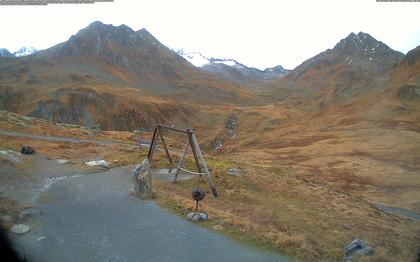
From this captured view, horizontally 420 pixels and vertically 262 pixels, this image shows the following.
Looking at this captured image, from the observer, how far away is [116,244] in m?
17.2

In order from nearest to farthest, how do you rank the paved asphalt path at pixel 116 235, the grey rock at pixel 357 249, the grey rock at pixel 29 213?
the paved asphalt path at pixel 116 235, the grey rock at pixel 357 249, the grey rock at pixel 29 213

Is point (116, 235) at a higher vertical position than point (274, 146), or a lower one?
higher

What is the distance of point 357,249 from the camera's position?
1795 centimetres

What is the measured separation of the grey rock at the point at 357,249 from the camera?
17.6m

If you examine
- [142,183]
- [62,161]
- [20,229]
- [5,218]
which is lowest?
[62,161]

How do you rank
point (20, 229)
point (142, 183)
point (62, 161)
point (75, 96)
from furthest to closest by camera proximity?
point (75, 96), point (62, 161), point (142, 183), point (20, 229)

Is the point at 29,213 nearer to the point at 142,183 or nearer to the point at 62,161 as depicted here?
the point at 142,183

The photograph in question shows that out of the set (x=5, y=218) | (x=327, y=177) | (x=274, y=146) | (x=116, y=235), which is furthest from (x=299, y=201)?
(x=274, y=146)

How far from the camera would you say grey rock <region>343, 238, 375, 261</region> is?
17617mm

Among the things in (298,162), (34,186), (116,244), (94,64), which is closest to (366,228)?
(116,244)

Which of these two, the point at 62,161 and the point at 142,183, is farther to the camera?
the point at 62,161

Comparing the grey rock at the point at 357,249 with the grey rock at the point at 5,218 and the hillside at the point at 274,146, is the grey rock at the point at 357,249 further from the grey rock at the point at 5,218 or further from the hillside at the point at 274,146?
the grey rock at the point at 5,218

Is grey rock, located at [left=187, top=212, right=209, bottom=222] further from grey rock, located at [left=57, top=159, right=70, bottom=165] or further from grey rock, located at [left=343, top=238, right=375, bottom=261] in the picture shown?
grey rock, located at [left=57, top=159, right=70, bottom=165]

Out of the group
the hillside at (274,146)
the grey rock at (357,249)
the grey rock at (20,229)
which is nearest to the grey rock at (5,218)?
the grey rock at (20,229)
